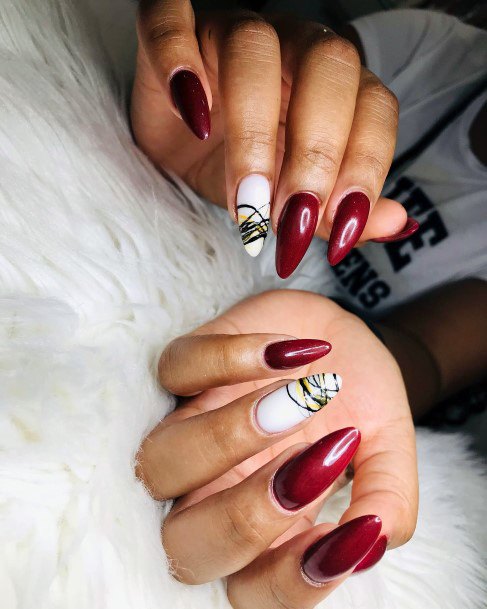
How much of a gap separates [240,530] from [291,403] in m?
0.08

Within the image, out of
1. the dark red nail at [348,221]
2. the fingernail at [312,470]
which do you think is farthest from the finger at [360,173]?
the fingernail at [312,470]

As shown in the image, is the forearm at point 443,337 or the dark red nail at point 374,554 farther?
the forearm at point 443,337

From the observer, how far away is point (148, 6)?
0.38 meters

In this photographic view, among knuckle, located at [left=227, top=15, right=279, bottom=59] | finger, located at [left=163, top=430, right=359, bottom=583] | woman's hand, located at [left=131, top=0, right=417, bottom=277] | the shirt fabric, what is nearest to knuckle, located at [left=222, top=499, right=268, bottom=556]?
finger, located at [left=163, top=430, right=359, bottom=583]

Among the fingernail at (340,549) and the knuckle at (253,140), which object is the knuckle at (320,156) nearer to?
the knuckle at (253,140)

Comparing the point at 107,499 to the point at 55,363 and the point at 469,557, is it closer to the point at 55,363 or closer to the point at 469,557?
the point at 55,363

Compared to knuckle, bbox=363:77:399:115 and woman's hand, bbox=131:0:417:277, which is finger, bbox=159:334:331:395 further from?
knuckle, bbox=363:77:399:115

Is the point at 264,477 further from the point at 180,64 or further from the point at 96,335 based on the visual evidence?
the point at 180,64

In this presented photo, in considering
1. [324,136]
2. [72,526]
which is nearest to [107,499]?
[72,526]

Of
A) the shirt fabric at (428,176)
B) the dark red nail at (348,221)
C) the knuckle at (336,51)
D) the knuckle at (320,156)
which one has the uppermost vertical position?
the knuckle at (336,51)

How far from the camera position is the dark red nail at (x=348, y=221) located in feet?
1.13

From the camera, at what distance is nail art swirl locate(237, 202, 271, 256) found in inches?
12.7

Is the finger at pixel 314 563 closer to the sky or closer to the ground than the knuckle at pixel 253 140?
closer to the ground

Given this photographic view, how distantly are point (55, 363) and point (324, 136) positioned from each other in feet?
0.71
